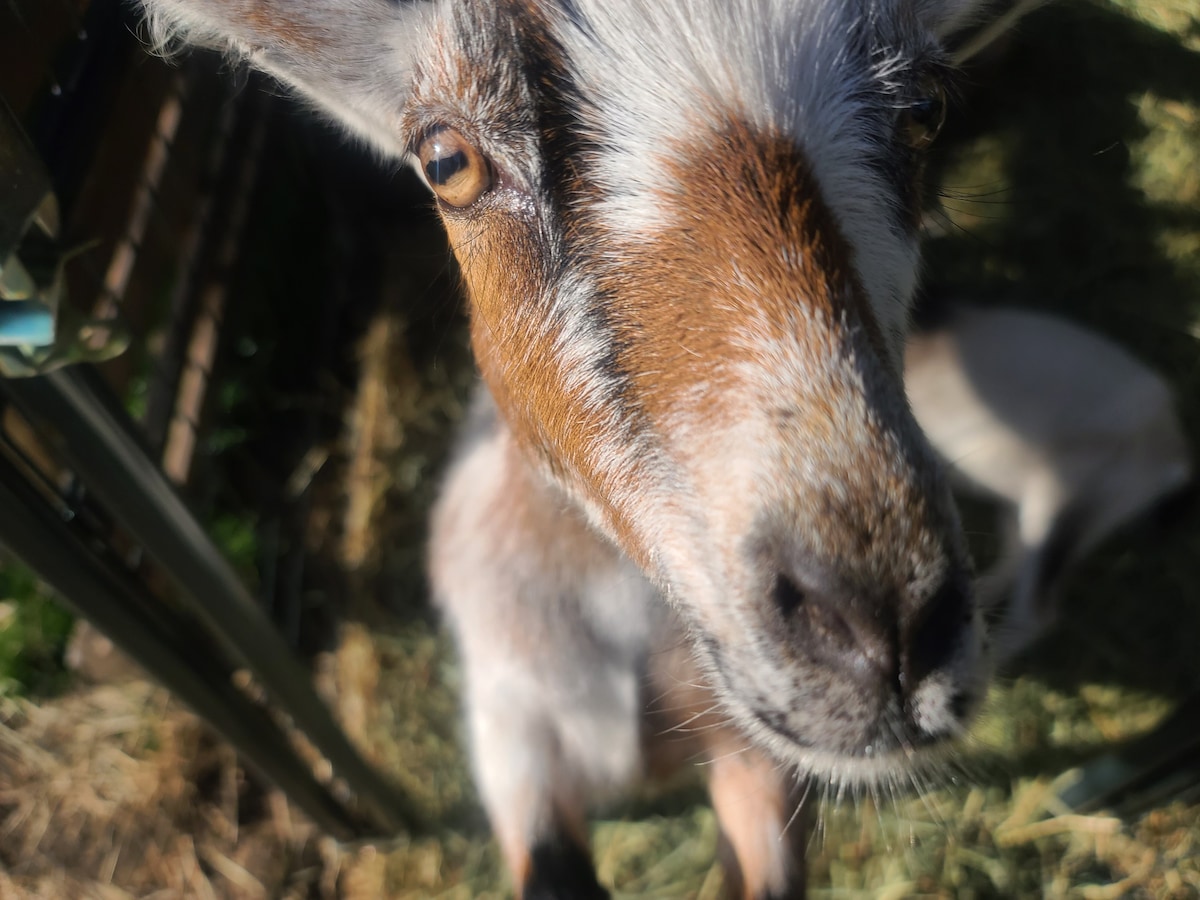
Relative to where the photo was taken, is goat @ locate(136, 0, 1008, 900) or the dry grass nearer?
goat @ locate(136, 0, 1008, 900)

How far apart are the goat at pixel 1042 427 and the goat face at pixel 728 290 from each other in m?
1.70

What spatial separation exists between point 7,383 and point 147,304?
2.12 meters

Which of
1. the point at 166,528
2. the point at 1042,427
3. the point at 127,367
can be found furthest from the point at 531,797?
the point at 127,367

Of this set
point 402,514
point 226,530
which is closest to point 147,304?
point 226,530

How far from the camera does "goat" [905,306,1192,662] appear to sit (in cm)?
314

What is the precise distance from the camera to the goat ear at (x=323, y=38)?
5.57 feet

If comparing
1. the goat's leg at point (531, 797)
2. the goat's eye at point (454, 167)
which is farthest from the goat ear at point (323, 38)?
the goat's leg at point (531, 797)

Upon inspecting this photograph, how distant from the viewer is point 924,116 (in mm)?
1618

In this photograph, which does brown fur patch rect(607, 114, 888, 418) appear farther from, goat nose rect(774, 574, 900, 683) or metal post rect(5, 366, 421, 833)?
metal post rect(5, 366, 421, 833)

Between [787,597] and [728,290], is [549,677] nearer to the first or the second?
[787,597]

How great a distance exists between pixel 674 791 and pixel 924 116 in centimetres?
251

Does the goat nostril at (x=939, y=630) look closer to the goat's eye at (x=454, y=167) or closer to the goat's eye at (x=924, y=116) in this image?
the goat's eye at (x=924, y=116)

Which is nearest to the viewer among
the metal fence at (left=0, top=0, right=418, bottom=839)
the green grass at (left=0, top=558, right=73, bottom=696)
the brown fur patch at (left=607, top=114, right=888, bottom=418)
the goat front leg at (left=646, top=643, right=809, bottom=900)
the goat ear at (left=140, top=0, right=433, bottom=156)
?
the brown fur patch at (left=607, top=114, right=888, bottom=418)

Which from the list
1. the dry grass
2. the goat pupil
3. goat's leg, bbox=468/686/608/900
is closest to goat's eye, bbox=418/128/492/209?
the goat pupil
